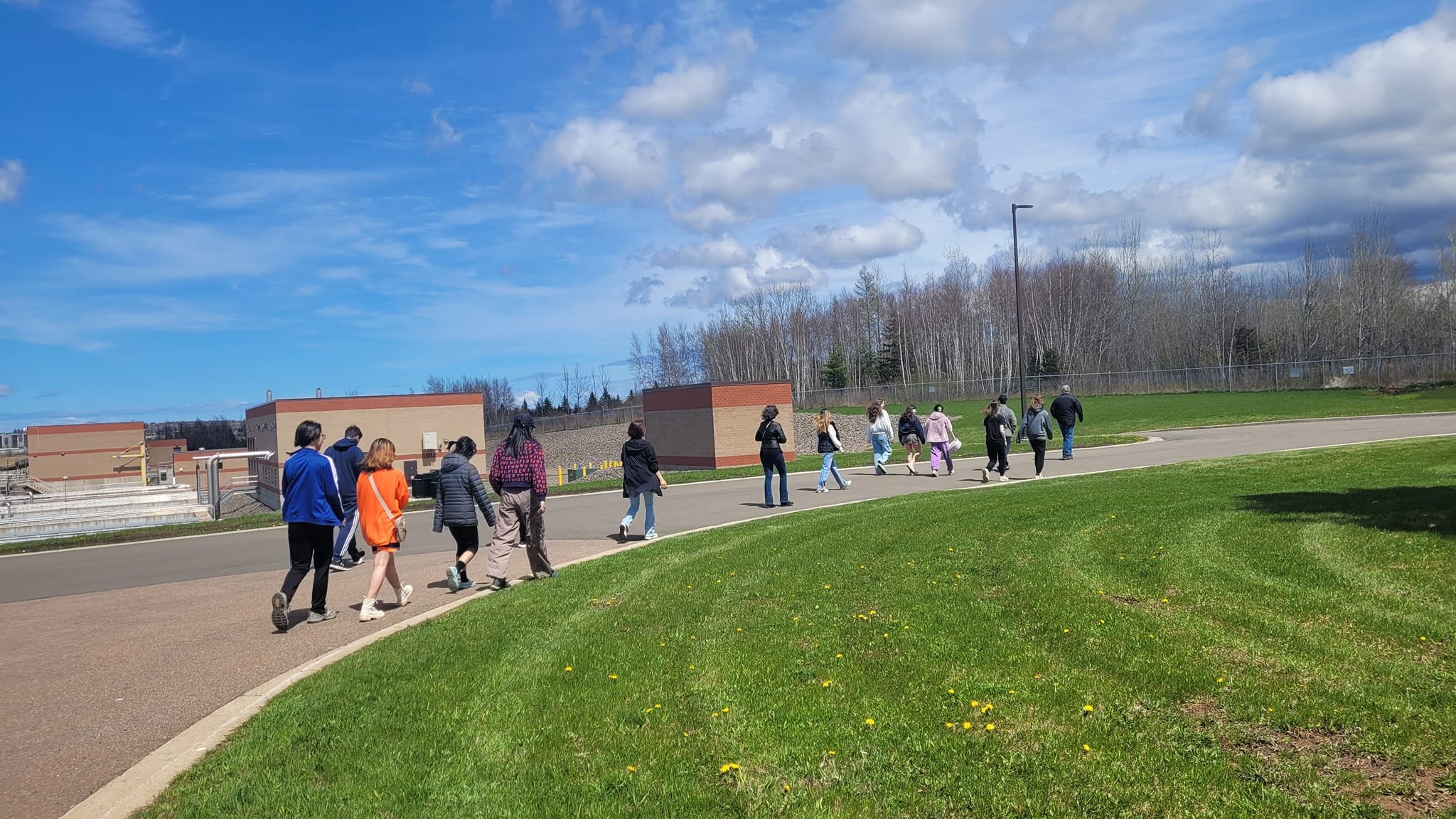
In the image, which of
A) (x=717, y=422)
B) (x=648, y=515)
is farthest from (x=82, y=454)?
(x=648, y=515)

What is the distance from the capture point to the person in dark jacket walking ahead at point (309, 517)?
29.6 feet

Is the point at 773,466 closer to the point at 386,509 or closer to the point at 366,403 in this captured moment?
the point at 386,509

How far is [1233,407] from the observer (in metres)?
52.0

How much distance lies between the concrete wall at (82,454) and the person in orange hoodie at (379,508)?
44.4 metres

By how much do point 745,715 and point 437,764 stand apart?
62.2 inches

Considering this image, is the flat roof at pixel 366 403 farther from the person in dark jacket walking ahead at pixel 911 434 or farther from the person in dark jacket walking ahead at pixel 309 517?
the person in dark jacket walking ahead at pixel 309 517

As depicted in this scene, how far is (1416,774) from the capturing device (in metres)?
4.01

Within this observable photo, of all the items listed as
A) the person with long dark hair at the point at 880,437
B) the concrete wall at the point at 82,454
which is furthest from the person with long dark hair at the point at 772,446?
the concrete wall at the point at 82,454

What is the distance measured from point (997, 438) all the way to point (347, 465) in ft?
39.6

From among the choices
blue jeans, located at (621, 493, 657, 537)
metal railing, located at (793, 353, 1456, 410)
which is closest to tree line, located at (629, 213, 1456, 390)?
metal railing, located at (793, 353, 1456, 410)

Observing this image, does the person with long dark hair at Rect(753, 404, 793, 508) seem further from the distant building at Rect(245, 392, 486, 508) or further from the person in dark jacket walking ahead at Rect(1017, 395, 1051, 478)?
the distant building at Rect(245, 392, 486, 508)

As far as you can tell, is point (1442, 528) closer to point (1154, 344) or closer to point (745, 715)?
point (745, 715)

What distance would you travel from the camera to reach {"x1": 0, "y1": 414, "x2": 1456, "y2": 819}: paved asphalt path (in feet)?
19.2

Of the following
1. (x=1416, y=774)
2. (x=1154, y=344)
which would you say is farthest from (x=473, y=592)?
(x=1154, y=344)
